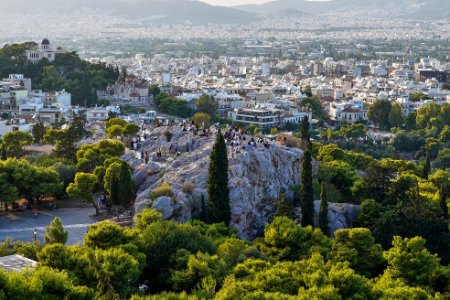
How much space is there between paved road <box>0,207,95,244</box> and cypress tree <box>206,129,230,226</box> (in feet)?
11.8

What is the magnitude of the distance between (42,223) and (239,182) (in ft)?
19.5

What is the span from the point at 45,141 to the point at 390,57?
10134cm

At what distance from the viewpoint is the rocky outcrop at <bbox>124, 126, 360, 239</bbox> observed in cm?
2212

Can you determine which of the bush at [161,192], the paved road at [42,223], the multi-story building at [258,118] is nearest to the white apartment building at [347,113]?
the multi-story building at [258,118]

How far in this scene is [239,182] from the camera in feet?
76.6

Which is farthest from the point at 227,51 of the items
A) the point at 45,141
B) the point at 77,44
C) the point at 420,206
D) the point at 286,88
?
the point at 420,206

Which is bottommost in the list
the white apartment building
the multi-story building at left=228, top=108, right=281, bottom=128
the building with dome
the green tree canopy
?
the white apartment building

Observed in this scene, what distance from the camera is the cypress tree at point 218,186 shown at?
72.1ft

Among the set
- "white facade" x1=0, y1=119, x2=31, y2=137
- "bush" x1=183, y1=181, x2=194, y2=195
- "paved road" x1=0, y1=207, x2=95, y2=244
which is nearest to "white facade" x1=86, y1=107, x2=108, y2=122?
"white facade" x1=0, y1=119, x2=31, y2=137

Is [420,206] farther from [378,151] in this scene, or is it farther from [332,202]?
[378,151]

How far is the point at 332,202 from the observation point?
80.9 ft

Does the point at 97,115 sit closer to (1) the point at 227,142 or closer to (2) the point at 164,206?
(1) the point at 227,142

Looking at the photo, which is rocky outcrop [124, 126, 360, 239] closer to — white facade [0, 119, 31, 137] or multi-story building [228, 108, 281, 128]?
white facade [0, 119, 31, 137]

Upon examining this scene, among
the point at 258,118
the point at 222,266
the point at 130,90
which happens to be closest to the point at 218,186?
the point at 222,266
